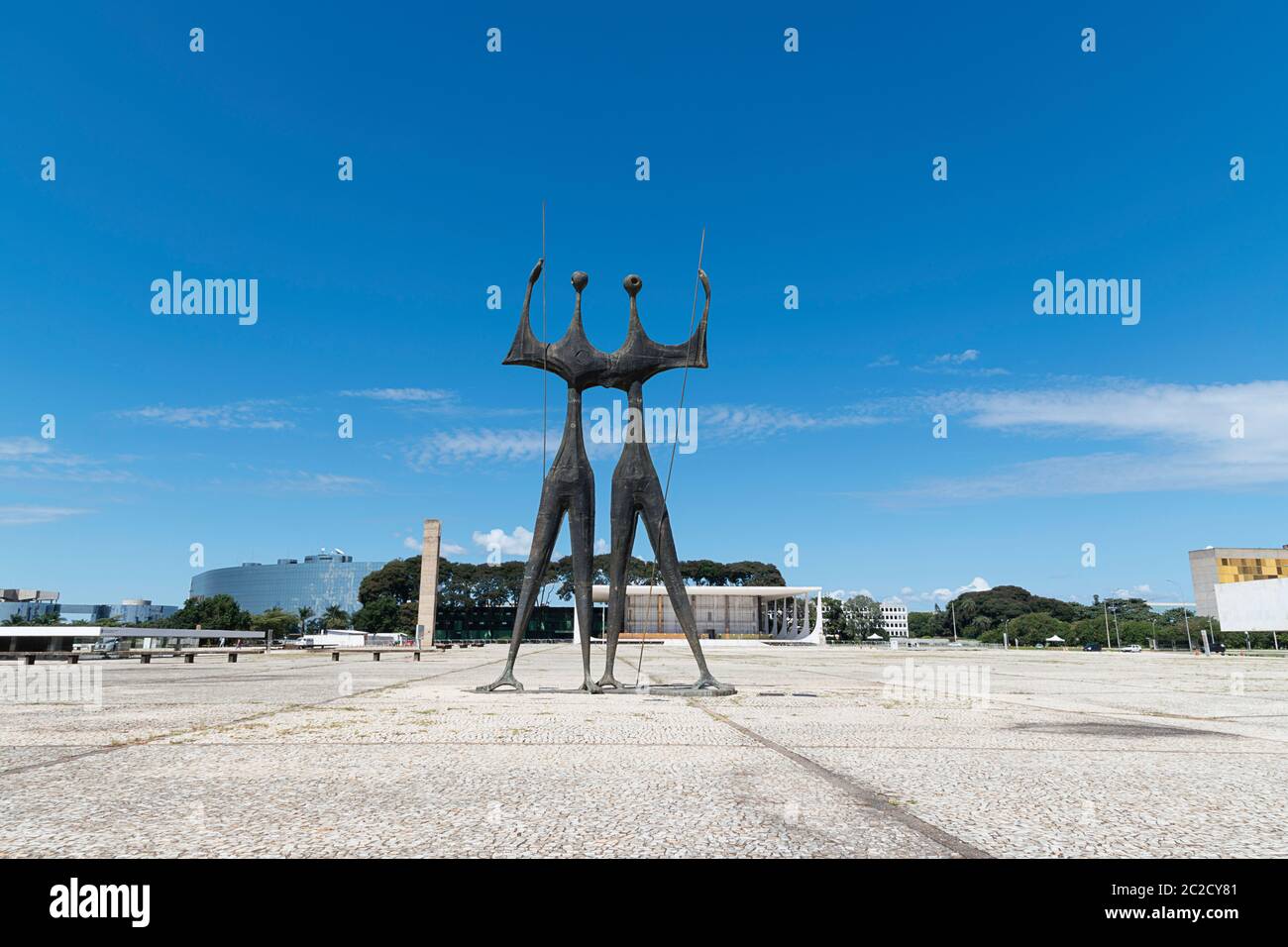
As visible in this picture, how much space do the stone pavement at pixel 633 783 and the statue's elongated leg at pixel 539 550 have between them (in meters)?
2.81

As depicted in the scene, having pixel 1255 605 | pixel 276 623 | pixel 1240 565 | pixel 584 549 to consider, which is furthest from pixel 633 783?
pixel 1240 565

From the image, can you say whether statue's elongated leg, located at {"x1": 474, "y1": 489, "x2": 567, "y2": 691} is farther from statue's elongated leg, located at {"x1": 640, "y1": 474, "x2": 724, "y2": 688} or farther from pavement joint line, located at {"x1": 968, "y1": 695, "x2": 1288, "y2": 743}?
pavement joint line, located at {"x1": 968, "y1": 695, "x2": 1288, "y2": 743}

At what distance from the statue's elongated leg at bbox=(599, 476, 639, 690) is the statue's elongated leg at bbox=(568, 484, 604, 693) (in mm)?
319

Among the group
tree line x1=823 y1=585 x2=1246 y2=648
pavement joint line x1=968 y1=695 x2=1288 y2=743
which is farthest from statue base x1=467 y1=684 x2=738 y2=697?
tree line x1=823 y1=585 x2=1246 y2=648

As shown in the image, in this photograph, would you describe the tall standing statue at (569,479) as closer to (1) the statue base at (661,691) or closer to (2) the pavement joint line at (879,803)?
(1) the statue base at (661,691)

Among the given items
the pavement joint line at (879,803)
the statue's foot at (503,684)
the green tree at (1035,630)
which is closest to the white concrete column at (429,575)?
the statue's foot at (503,684)

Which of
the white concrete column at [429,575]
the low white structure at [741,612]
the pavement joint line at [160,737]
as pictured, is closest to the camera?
the pavement joint line at [160,737]

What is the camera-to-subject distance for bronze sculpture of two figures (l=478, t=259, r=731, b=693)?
1087cm

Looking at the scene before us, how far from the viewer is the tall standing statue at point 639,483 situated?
1080 cm

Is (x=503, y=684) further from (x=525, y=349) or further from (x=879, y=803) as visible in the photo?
(x=879, y=803)

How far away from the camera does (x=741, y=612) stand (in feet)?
321

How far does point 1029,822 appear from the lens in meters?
3.12
